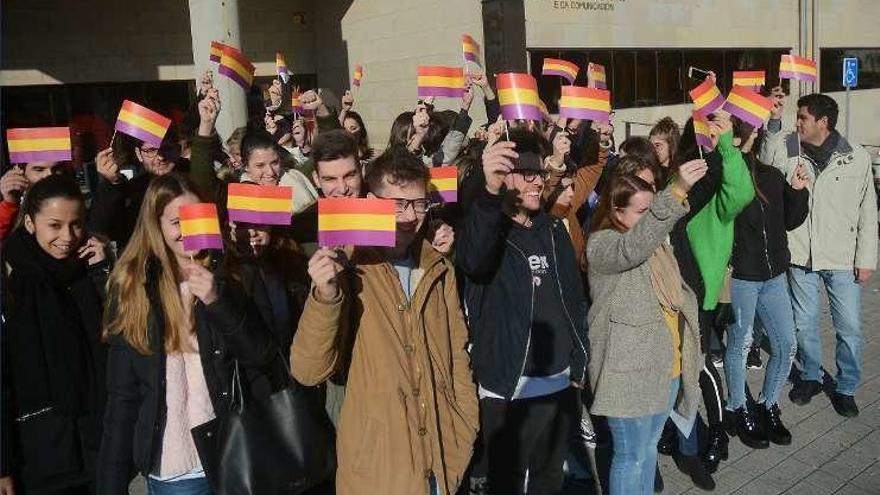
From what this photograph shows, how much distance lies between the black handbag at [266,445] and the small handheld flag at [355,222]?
0.64 metres

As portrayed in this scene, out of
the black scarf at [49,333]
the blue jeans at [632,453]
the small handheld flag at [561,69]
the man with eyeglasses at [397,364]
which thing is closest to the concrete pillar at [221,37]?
the small handheld flag at [561,69]

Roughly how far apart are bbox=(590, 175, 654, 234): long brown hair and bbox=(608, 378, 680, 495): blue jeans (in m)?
0.90

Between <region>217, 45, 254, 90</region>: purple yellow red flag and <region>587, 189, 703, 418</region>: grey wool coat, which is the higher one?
<region>217, 45, 254, 90</region>: purple yellow red flag

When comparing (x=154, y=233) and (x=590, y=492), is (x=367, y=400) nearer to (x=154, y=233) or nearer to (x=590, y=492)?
(x=154, y=233)

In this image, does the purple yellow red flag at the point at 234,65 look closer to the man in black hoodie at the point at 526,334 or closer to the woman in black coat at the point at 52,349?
the woman in black coat at the point at 52,349

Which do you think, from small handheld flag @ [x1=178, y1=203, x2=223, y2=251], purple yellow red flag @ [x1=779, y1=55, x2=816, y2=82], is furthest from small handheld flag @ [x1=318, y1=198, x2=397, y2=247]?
purple yellow red flag @ [x1=779, y1=55, x2=816, y2=82]

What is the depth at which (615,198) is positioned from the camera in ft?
11.4

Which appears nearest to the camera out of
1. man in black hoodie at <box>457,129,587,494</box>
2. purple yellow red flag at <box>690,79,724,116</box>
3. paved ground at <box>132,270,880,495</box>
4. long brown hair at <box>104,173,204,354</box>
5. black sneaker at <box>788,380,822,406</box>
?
long brown hair at <box>104,173,204,354</box>

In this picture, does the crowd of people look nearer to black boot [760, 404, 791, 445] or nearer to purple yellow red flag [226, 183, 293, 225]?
black boot [760, 404, 791, 445]

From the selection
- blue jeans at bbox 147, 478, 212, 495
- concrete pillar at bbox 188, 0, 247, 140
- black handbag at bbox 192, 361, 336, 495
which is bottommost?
blue jeans at bbox 147, 478, 212, 495

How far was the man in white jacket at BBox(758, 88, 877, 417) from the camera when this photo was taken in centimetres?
508

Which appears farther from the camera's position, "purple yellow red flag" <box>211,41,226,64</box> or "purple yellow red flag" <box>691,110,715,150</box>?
"purple yellow red flag" <box>211,41,226,64</box>

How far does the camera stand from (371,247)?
9.22 feet

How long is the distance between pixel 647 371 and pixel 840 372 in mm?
2536
